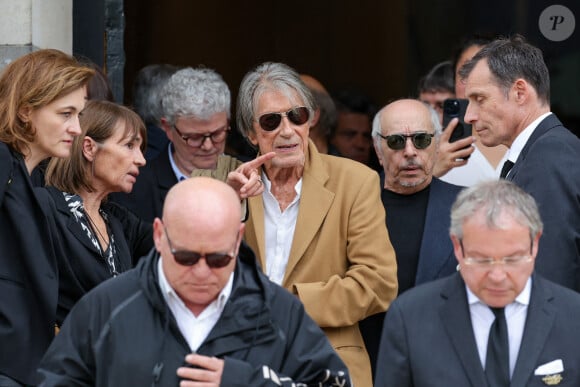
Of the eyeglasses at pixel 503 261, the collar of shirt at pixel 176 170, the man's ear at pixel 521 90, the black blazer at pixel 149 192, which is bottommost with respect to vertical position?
the black blazer at pixel 149 192

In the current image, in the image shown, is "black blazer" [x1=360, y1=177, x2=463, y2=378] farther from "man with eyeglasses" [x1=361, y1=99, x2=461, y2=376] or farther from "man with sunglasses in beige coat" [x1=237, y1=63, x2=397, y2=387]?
"man with sunglasses in beige coat" [x1=237, y1=63, x2=397, y2=387]

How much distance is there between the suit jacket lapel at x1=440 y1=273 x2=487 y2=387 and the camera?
3939 millimetres

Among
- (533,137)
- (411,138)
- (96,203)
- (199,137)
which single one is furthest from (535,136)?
(199,137)

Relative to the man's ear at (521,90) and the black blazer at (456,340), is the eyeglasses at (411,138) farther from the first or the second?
the black blazer at (456,340)

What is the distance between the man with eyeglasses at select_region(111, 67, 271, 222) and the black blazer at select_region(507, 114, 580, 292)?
1.89 metres

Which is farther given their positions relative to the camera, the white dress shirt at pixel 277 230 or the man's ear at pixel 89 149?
the man's ear at pixel 89 149

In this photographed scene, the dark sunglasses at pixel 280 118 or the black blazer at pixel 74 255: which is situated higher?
the dark sunglasses at pixel 280 118

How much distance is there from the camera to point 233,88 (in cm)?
1010

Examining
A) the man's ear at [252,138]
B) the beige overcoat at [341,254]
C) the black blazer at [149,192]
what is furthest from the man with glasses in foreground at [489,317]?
the black blazer at [149,192]

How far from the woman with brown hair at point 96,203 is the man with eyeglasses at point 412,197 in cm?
108

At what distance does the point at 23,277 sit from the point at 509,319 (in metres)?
1.75

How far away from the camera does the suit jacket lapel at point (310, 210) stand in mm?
5066

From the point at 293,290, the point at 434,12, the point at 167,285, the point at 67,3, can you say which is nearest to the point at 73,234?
the point at 293,290

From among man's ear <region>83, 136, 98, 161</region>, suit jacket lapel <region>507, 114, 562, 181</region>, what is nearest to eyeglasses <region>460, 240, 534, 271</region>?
suit jacket lapel <region>507, 114, 562, 181</region>
